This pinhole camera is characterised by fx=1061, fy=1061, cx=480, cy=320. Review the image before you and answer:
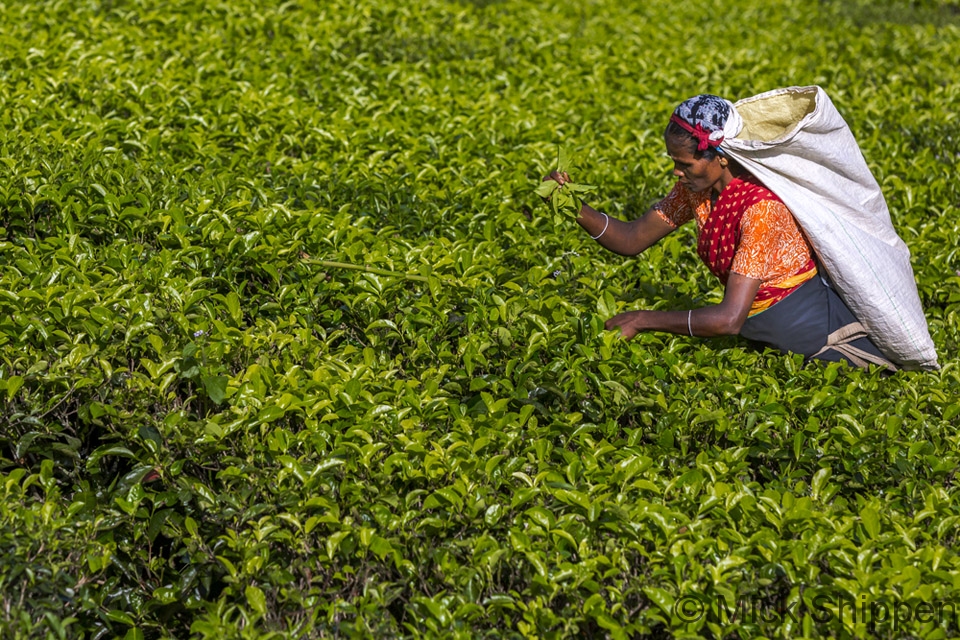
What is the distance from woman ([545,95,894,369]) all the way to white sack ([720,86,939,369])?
6 centimetres

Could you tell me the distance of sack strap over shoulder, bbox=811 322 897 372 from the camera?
13.5 ft

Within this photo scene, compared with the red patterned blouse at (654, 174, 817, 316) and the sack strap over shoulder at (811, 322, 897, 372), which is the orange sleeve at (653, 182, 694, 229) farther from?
the sack strap over shoulder at (811, 322, 897, 372)

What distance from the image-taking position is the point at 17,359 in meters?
3.44

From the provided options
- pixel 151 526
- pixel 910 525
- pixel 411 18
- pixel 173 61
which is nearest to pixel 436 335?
pixel 151 526

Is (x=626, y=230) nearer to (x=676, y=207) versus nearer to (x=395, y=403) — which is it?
(x=676, y=207)

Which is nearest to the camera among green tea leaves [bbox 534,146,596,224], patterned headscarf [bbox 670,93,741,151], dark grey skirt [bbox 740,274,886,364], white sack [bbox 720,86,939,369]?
patterned headscarf [bbox 670,93,741,151]

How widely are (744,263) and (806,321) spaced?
429mm

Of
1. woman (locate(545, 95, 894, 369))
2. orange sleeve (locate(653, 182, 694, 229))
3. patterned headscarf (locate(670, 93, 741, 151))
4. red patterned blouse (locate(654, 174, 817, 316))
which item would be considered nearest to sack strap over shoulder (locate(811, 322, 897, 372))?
woman (locate(545, 95, 894, 369))

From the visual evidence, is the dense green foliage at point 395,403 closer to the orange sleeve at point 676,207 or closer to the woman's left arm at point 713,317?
the woman's left arm at point 713,317

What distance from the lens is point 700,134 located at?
380 centimetres

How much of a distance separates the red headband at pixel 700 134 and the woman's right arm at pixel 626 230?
1.89 ft

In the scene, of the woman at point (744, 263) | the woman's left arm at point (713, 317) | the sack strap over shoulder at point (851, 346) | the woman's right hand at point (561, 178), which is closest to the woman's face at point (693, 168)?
the woman at point (744, 263)

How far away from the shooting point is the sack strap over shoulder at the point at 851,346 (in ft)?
13.5

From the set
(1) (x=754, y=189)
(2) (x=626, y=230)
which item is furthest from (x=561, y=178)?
(1) (x=754, y=189)
